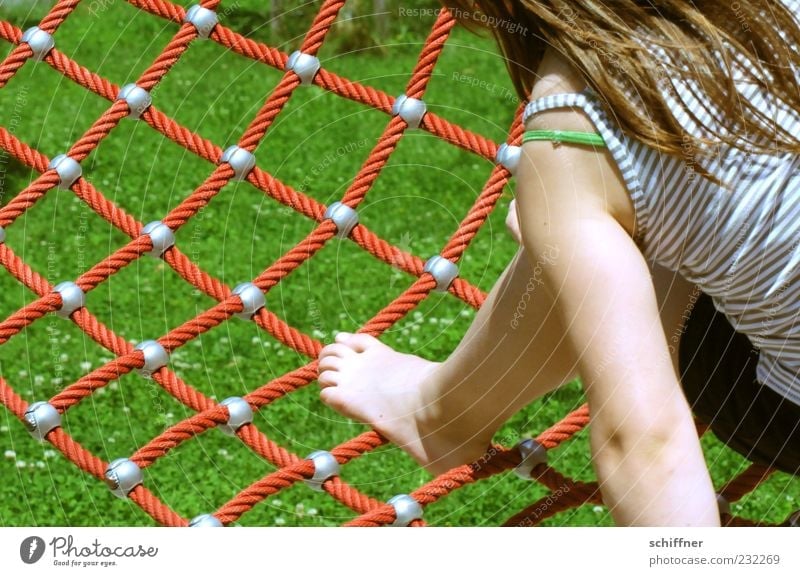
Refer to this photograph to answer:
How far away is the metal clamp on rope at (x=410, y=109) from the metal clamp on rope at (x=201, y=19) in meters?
0.20

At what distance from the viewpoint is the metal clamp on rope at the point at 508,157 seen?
1.18m

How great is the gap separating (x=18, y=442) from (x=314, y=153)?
1.17 metres

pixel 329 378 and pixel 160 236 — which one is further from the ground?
pixel 160 236

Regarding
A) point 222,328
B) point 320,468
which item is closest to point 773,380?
point 320,468

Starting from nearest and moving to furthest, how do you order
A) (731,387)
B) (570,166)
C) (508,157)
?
1. (570,166)
2. (731,387)
3. (508,157)

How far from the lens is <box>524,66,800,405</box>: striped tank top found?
775 mm

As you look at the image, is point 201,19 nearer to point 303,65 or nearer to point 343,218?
point 303,65

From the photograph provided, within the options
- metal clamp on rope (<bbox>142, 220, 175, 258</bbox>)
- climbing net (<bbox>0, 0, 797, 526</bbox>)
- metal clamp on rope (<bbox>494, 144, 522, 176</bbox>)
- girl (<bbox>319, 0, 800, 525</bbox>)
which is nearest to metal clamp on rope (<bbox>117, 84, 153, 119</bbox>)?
climbing net (<bbox>0, 0, 797, 526</bbox>)

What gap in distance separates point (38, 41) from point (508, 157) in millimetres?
480

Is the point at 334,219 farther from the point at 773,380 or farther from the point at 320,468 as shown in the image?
the point at 773,380

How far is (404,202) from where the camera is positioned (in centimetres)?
241

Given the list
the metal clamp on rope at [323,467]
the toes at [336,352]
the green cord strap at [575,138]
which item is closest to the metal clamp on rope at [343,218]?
the toes at [336,352]

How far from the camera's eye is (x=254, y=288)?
1.18 meters

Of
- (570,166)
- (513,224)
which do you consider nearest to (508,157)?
(513,224)
